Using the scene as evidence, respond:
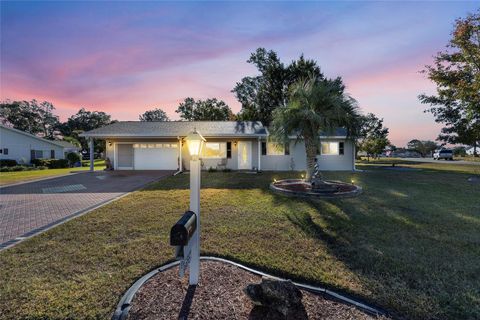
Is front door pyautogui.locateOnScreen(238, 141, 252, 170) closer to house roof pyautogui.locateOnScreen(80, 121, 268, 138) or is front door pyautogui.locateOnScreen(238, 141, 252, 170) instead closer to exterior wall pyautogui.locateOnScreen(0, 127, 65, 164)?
house roof pyautogui.locateOnScreen(80, 121, 268, 138)

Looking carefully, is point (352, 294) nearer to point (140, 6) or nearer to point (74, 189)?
point (140, 6)

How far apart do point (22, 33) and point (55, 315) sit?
40.3 ft

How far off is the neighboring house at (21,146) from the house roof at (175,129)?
13.4 metres

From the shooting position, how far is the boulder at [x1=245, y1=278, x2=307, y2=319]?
2.20 m

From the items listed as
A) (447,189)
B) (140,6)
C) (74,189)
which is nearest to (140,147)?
(74,189)

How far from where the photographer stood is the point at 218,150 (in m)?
17.3

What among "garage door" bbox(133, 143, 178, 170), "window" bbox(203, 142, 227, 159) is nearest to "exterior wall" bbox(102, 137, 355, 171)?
"window" bbox(203, 142, 227, 159)

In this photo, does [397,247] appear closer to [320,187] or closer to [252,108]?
[320,187]

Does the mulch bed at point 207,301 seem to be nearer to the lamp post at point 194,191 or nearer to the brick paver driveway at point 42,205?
the lamp post at point 194,191

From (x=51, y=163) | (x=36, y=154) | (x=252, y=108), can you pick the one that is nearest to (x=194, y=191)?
(x=51, y=163)

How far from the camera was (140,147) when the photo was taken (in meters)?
17.8

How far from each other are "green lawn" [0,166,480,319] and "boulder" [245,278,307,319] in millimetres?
890

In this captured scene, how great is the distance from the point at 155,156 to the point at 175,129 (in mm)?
2688

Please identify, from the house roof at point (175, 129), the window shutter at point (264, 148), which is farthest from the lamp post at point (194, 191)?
the window shutter at point (264, 148)
